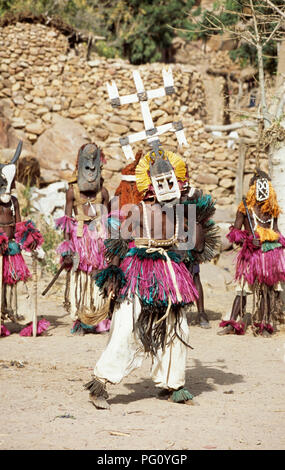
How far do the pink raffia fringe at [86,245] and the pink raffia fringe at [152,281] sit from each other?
310 centimetres

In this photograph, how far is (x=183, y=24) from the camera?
27.8m

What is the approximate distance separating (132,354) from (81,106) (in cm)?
1472

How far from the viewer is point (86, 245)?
825 centimetres

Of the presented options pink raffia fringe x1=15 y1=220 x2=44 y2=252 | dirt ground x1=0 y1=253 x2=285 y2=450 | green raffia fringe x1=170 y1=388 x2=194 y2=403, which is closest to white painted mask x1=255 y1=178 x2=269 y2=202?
dirt ground x1=0 y1=253 x2=285 y2=450

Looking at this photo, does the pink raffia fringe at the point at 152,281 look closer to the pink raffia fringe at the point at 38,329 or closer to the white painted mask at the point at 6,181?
the white painted mask at the point at 6,181

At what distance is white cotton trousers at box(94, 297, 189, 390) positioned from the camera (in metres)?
5.00

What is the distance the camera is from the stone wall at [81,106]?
18.1m

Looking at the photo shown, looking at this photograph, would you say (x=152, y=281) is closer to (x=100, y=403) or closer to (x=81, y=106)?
(x=100, y=403)

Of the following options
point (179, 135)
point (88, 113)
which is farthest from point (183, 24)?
point (179, 135)

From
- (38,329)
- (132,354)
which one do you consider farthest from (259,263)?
(132,354)

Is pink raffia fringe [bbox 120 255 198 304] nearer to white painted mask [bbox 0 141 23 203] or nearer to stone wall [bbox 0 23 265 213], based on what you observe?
white painted mask [bbox 0 141 23 203]

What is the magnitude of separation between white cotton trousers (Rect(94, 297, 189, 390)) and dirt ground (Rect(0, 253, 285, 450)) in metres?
0.24

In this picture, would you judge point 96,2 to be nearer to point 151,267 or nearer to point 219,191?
point 219,191
